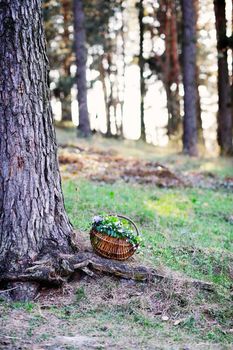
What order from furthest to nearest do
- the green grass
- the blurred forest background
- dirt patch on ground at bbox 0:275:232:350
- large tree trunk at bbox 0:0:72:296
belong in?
the blurred forest background, the green grass, large tree trunk at bbox 0:0:72:296, dirt patch on ground at bbox 0:275:232:350

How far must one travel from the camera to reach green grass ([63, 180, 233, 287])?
654cm

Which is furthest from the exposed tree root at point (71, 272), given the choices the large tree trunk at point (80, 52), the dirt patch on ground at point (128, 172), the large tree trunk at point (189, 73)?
the large tree trunk at point (80, 52)

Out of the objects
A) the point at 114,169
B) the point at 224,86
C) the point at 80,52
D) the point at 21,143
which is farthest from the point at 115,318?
the point at 80,52

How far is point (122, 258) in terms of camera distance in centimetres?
598

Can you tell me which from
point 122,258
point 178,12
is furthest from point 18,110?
point 178,12

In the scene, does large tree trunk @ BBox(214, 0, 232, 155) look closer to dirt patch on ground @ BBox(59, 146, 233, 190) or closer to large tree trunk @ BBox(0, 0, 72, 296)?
dirt patch on ground @ BBox(59, 146, 233, 190)

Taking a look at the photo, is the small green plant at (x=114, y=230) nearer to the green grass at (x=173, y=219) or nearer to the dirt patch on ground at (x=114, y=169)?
the green grass at (x=173, y=219)

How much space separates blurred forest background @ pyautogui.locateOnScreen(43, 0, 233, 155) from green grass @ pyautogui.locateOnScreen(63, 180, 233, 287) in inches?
300

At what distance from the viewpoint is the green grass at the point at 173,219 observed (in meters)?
6.54

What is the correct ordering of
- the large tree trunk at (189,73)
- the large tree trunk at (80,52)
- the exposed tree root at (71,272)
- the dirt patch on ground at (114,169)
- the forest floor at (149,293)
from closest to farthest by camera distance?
the forest floor at (149,293)
the exposed tree root at (71,272)
the dirt patch on ground at (114,169)
the large tree trunk at (189,73)
the large tree trunk at (80,52)

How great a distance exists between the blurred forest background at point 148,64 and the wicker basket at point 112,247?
12239mm

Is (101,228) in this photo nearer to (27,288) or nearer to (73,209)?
(27,288)

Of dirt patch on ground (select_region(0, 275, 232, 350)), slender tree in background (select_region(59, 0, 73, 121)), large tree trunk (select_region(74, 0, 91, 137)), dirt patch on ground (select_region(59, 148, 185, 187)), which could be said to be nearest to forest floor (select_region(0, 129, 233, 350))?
dirt patch on ground (select_region(0, 275, 232, 350))

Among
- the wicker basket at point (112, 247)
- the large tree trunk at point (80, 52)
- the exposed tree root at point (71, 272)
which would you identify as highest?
the large tree trunk at point (80, 52)
